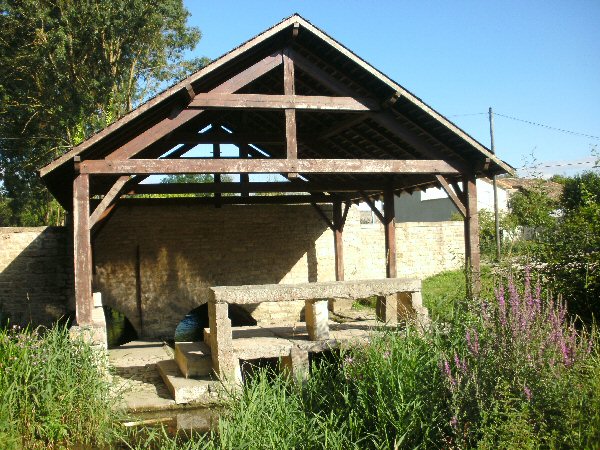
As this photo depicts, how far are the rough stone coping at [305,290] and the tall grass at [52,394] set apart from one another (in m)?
1.69

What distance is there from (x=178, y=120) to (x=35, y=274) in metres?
5.64

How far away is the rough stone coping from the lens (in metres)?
7.20

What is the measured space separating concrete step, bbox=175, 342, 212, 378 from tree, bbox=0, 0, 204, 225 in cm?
1244

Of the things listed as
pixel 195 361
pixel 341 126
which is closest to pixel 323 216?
pixel 341 126

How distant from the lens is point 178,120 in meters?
8.17

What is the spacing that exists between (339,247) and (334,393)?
8.53m

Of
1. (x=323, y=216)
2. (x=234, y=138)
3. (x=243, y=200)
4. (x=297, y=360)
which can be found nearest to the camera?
(x=297, y=360)

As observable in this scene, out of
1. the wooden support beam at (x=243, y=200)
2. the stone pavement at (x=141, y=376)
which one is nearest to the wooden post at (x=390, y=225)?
the wooden support beam at (x=243, y=200)

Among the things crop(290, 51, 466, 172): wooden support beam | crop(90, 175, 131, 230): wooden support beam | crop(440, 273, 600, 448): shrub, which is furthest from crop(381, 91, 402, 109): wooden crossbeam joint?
crop(440, 273, 600, 448): shrub

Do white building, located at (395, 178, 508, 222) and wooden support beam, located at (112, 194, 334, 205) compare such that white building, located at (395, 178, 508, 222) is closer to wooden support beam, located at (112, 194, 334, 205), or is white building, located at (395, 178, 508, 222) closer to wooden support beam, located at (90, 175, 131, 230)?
wooden support beam, located at (112, 194, 334, 205)

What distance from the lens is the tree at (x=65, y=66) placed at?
64.5ft

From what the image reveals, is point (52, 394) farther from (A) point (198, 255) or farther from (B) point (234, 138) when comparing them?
(A) point (198, 255)

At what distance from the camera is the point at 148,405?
7.00m

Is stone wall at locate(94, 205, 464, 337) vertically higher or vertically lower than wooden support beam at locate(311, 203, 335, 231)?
lower
